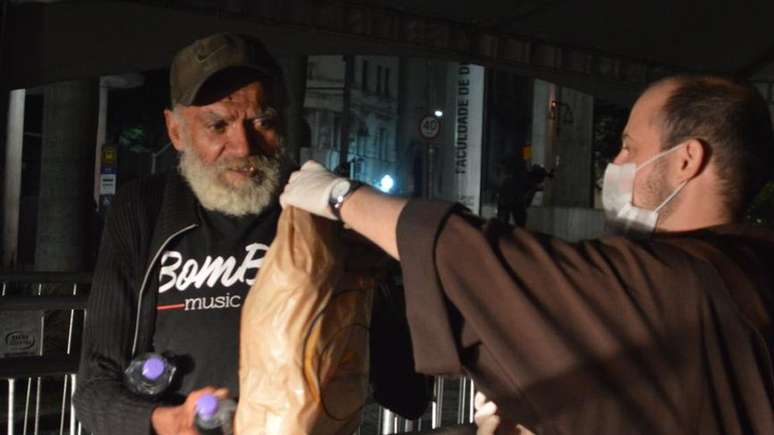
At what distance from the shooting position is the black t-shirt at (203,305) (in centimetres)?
210

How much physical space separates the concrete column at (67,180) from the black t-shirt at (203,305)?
801 centimetres

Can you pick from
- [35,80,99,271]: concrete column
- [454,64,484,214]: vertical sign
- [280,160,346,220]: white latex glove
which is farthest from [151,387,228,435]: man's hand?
[454,64,484,214]: vertical sign

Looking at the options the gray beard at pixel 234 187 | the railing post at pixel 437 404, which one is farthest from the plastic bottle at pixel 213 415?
the railing post at pixel 437 404

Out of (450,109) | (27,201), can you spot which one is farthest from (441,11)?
(450,109)

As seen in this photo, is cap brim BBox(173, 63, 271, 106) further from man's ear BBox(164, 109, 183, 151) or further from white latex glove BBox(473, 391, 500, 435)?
white latex glove BBox(473, 391, 500, 435)

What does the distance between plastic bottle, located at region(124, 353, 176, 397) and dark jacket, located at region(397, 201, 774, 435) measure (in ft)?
2.78

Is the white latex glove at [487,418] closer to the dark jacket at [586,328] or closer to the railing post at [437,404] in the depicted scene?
the dark jacket at [586,328]

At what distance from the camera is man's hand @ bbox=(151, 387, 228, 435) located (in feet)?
5.36

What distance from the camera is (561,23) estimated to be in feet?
26.3

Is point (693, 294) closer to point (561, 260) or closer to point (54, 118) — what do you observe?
point (561, 260)

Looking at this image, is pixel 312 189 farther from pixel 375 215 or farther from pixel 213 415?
pixel 213 415

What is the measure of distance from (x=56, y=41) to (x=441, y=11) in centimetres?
323

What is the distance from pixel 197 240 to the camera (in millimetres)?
2199

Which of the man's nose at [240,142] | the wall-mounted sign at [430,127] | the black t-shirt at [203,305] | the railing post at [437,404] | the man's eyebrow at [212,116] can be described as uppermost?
the wall-mounted sign at [430,127]
